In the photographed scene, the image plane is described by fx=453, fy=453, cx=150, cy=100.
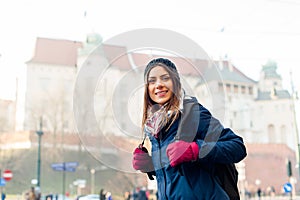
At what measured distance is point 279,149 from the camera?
59219 millimetres

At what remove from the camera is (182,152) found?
143 centimetres

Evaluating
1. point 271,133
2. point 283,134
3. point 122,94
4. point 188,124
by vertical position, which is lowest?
point 188,124

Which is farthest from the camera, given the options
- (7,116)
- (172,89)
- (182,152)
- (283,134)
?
(283,134)

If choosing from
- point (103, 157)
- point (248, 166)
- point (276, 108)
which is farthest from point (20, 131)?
point (103, 157)

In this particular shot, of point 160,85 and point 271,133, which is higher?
point 271,133

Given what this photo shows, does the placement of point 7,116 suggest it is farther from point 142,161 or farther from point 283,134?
point 142,161

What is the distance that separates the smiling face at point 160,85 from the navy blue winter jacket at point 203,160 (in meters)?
0.10

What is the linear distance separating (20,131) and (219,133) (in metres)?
52.3

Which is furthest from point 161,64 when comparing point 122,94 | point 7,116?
point 7,116

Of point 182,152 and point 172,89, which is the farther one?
point 172,89

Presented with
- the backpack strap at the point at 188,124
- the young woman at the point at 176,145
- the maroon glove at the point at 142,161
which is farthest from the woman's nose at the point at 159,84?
the maroon glove at the point at 142,161

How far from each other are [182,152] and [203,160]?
91mm

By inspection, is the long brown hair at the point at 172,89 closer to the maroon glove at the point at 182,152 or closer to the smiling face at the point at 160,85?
the smiling face at the point at 160,85

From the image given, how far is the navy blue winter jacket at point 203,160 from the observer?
58.4 inches
